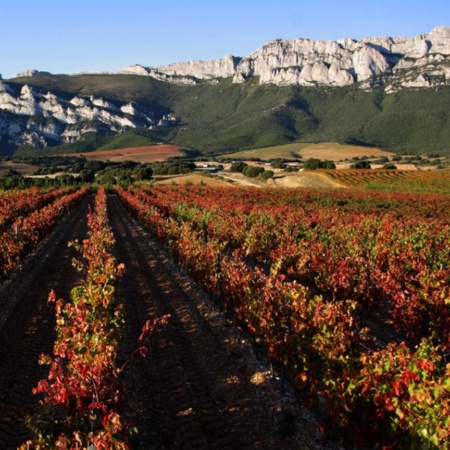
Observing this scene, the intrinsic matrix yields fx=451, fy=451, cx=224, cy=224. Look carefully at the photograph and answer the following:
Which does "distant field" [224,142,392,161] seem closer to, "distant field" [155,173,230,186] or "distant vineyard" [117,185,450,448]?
"distant field" [155,173,230,186]

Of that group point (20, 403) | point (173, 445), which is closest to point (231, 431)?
point (173, 445)

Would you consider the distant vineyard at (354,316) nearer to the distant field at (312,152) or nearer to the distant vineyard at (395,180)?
the distant vineyard at (395,180)

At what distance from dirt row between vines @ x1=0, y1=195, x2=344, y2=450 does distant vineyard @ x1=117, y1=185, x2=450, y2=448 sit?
85 centimetres

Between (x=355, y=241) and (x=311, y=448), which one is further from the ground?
(x=355, y=241)

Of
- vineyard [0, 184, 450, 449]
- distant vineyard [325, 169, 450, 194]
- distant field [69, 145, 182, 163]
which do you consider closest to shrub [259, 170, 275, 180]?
distant vineyard [325, 169, 450, 194]

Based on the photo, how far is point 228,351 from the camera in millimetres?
11633

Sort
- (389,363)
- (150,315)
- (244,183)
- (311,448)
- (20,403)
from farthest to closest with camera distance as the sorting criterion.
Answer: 1. (244,183)
2. (150,315)
3. (20,403)
4. (311,448)
5. (389,363)

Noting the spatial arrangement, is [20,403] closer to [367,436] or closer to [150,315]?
[150,315]

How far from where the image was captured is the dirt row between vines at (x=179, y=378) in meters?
8.09

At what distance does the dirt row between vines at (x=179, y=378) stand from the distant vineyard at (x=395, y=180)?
56.5 metres

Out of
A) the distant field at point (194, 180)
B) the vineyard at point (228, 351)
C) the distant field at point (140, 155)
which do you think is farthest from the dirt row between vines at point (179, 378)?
the distant field at point (140, 155)

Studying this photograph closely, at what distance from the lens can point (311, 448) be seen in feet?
25.5

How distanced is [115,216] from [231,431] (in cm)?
3775

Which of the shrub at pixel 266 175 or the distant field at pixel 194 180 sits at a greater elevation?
the shrub at pixel 266 175
